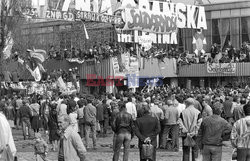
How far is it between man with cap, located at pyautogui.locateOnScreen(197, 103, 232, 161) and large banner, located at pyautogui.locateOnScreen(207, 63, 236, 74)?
31.1m

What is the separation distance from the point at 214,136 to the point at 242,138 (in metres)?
0.58

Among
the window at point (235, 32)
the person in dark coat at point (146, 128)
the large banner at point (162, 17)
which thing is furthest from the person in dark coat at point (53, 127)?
the window at point (235, 32)

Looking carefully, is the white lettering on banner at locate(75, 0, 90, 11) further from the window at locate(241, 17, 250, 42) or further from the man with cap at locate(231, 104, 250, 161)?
the window at locate(241, 17, 250, 42)

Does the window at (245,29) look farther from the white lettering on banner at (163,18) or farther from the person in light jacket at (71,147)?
the person in light jacket at (71,147)

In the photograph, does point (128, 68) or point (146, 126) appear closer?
point (146, 126)

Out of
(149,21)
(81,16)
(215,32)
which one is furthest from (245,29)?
(81,16)

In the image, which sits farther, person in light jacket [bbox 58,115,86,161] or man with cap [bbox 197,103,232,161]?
man with cap [bbox 197,103,232,161]

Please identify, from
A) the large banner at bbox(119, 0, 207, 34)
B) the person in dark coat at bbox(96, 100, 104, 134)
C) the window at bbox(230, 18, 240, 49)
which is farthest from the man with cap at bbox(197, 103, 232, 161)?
the window at bbox(230, 18, 240, 49)

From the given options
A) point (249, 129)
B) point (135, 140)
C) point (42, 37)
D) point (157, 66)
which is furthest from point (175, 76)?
point (249, 129)

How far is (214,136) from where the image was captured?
12086mm

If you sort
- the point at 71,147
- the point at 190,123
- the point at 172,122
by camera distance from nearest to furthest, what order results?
the point at 71,147
the point at 190,123
the point at 172,122

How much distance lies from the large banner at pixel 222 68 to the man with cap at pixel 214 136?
31.1 metres

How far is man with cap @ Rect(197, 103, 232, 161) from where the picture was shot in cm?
1208

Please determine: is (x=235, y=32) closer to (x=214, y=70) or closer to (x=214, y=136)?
(x=214, y=70)
